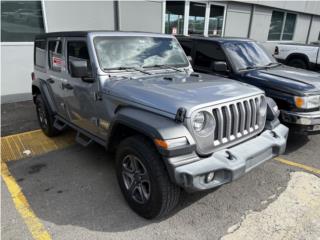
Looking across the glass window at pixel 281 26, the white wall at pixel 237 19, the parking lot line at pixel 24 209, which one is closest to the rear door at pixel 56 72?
the parking lot line at pixel 24 209

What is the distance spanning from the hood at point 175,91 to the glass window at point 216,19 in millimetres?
9367

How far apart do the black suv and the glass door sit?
664 centimetres

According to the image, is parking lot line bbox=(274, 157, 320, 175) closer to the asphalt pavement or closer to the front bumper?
the asphalt pavement

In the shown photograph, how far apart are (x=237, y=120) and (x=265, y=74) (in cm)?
235

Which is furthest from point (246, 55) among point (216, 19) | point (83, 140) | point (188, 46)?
point (216, 19)

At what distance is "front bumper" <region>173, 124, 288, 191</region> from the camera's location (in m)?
2.31

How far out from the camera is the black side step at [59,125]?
4.64 m

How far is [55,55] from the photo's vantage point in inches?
170

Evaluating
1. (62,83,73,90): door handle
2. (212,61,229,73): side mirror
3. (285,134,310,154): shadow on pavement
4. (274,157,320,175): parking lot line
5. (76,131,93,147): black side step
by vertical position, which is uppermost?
(212,61,229,73): side mirror

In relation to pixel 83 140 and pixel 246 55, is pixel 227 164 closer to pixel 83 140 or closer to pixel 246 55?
pixel 83 140

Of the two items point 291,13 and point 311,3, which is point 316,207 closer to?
point 291,13

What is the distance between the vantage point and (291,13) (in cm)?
1584

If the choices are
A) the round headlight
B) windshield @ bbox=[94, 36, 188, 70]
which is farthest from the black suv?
the round headlight

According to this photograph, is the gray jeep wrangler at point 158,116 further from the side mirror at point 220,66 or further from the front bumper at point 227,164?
the side mirror at point 220,66
